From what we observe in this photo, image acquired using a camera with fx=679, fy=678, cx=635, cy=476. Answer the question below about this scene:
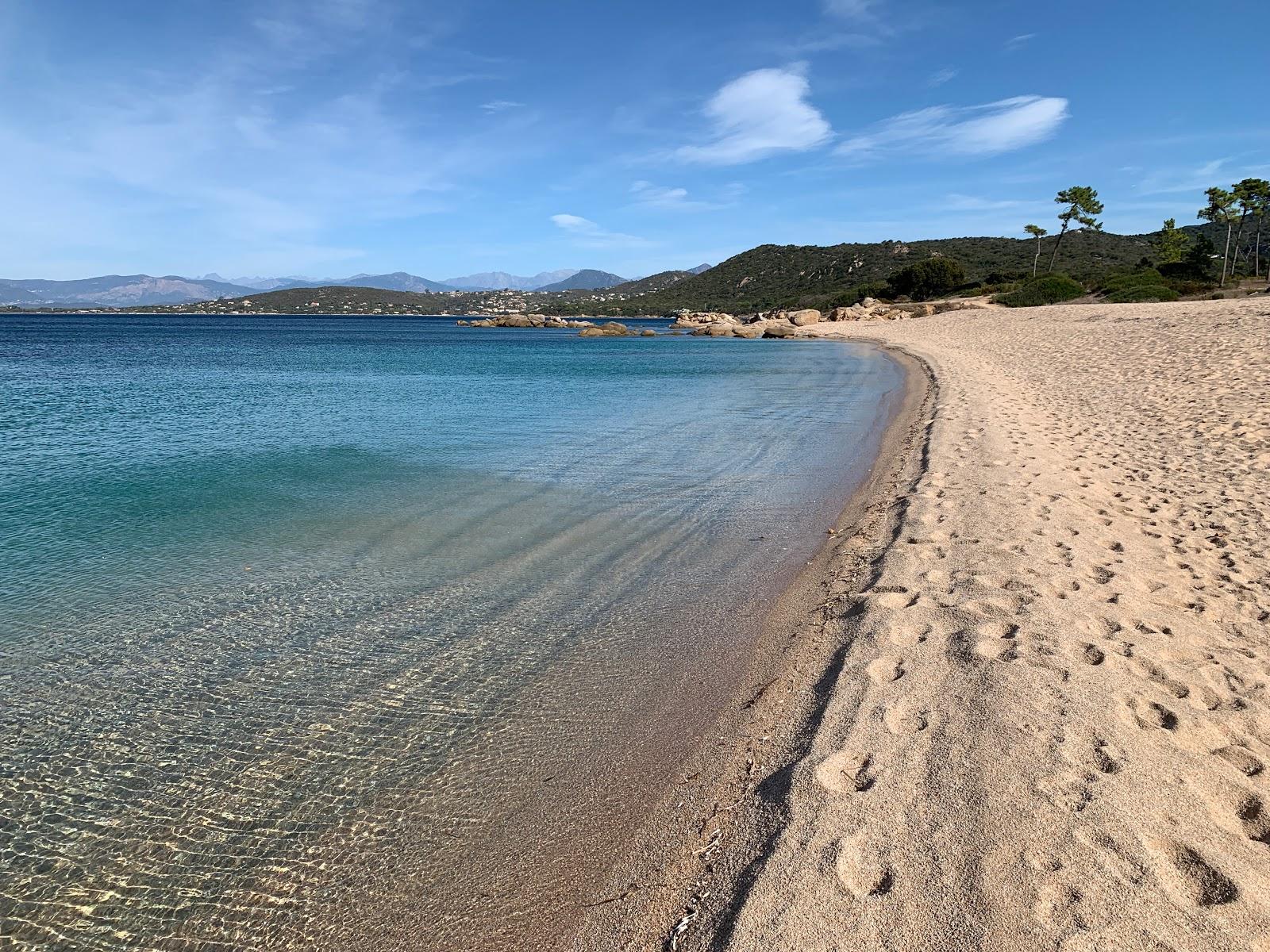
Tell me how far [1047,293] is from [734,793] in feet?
208

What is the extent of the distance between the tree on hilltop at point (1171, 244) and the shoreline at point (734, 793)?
78.0 metres

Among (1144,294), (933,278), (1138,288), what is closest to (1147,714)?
(1144,294)

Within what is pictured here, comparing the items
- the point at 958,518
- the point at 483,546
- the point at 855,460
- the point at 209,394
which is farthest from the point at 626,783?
the point at 209,394

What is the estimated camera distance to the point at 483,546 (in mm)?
8133

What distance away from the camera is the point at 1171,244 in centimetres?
6531

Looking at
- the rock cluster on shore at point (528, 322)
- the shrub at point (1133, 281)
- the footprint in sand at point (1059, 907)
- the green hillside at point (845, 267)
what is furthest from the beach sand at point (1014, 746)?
the rock cluster on shore at point (528, 322)

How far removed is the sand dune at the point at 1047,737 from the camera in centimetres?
265

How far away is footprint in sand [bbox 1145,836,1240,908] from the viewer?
2.61 meters

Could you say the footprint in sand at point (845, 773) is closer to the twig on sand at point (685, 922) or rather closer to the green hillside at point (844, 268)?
the twig on sand at point (685, 922)

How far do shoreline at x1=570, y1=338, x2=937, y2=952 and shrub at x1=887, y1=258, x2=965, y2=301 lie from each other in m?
79.1

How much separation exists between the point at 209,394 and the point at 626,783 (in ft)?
86.7

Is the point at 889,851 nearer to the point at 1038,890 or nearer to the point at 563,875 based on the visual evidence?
the point at 1038,890

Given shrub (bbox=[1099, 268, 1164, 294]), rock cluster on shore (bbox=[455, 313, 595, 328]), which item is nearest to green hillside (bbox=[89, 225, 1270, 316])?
shrub (bbox=[1099, 268, 1164, 294])

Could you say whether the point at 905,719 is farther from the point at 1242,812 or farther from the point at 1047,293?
the point at 1047,293
